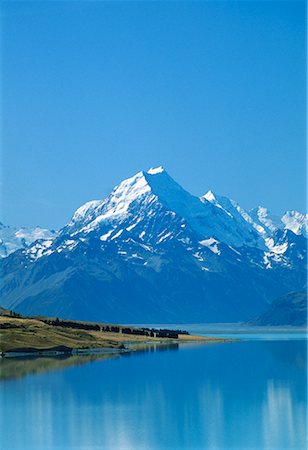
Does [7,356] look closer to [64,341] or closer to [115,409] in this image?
[64,341]

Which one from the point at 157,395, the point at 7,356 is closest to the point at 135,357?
the point at 7,356

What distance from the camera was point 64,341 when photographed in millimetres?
189625

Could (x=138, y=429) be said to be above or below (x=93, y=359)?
below

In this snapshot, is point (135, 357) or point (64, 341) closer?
point (135, 357)

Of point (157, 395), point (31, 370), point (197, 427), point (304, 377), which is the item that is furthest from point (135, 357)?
point (197, 427)

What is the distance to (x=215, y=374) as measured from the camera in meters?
133

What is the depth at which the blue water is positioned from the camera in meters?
72.8

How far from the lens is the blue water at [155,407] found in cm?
7281

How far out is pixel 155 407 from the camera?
92.7 m

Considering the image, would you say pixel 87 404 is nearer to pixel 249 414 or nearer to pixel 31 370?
pixel 249 414

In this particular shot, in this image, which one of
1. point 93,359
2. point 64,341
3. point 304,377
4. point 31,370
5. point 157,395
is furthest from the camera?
point 64,341

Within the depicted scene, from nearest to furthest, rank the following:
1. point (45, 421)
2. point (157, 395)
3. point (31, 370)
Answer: point (45, 421) < point (157, 395) < point (31, 370)

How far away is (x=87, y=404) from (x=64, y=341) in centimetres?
9593

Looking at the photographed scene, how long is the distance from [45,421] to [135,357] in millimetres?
89665
